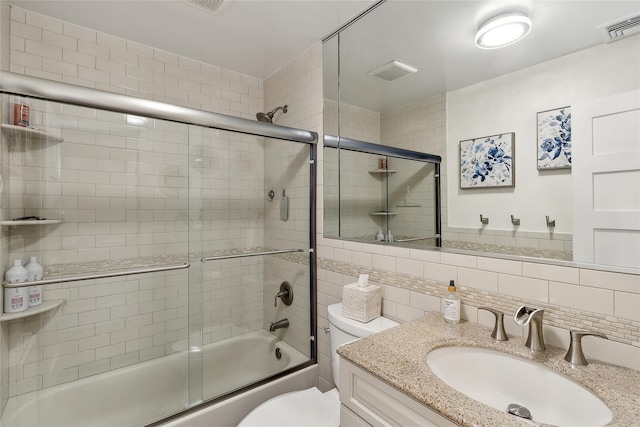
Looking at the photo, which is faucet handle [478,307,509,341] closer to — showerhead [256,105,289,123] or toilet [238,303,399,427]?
toilet [238,303,399,427]

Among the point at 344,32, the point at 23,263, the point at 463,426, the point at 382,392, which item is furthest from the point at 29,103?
the point at 463,426

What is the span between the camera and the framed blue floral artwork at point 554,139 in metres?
1.02

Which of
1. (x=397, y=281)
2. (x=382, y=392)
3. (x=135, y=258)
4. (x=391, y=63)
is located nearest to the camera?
(x=382, y=392)

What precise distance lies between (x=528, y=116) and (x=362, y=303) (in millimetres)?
1061

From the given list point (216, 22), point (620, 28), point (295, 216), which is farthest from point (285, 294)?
point (620, 28)

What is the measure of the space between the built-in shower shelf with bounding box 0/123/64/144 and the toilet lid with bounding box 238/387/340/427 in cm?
160

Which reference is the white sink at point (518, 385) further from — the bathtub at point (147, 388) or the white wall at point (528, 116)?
the bathtub at point (147, 388)

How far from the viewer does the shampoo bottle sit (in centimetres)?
117

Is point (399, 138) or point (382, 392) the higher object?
point (399, 138)

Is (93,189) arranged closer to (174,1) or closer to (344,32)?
(174,1)

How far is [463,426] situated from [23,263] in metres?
1.91

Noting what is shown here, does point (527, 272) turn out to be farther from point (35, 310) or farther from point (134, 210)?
point (35, 310)

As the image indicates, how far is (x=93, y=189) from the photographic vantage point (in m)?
1.65

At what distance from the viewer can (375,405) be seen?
88cm
